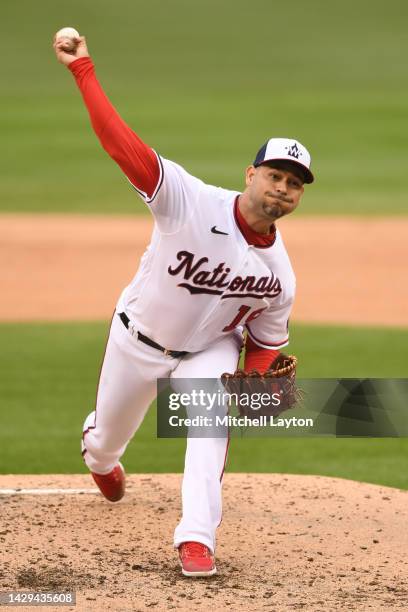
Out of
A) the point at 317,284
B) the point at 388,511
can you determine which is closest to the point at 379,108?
the point at 317,284

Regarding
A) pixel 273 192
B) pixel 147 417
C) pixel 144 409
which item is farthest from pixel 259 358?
pixel 147 417

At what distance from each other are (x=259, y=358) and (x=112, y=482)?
3.44ft

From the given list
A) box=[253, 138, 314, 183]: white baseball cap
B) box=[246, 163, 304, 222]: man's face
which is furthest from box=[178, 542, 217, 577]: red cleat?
box=[253, 138, 314, 183]: white baseball cap

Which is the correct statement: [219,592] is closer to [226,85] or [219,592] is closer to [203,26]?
[226,85]

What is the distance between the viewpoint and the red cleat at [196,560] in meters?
4.73

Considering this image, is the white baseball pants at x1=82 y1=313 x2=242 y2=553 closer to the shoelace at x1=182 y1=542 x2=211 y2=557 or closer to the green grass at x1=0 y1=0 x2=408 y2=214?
the shoelace at x1=182 y1=542 x2=211 y2=557

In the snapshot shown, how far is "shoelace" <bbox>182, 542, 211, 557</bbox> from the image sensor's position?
4.76 m

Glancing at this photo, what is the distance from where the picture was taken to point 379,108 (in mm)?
27656

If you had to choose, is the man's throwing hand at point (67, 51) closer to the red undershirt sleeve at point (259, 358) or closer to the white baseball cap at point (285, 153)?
the white baseball cap at point (285, 153)

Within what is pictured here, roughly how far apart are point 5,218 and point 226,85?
45.6ft

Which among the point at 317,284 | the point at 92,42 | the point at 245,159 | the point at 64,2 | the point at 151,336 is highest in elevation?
the point at 64,2

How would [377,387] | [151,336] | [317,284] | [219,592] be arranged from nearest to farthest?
[219,592] < [151,336] < [377,387] < [317,284]

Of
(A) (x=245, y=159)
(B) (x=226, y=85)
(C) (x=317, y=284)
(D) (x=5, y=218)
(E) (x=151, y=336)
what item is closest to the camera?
(E) (x=151, y=336)

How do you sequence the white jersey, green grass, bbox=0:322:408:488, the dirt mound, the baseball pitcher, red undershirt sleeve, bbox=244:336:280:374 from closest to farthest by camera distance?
the dirt mound < the baseball pitcher < the white jersey < red undershirt sleeve, bbox=244:336:280:374 < green grass, bbox=0:322:408:488
